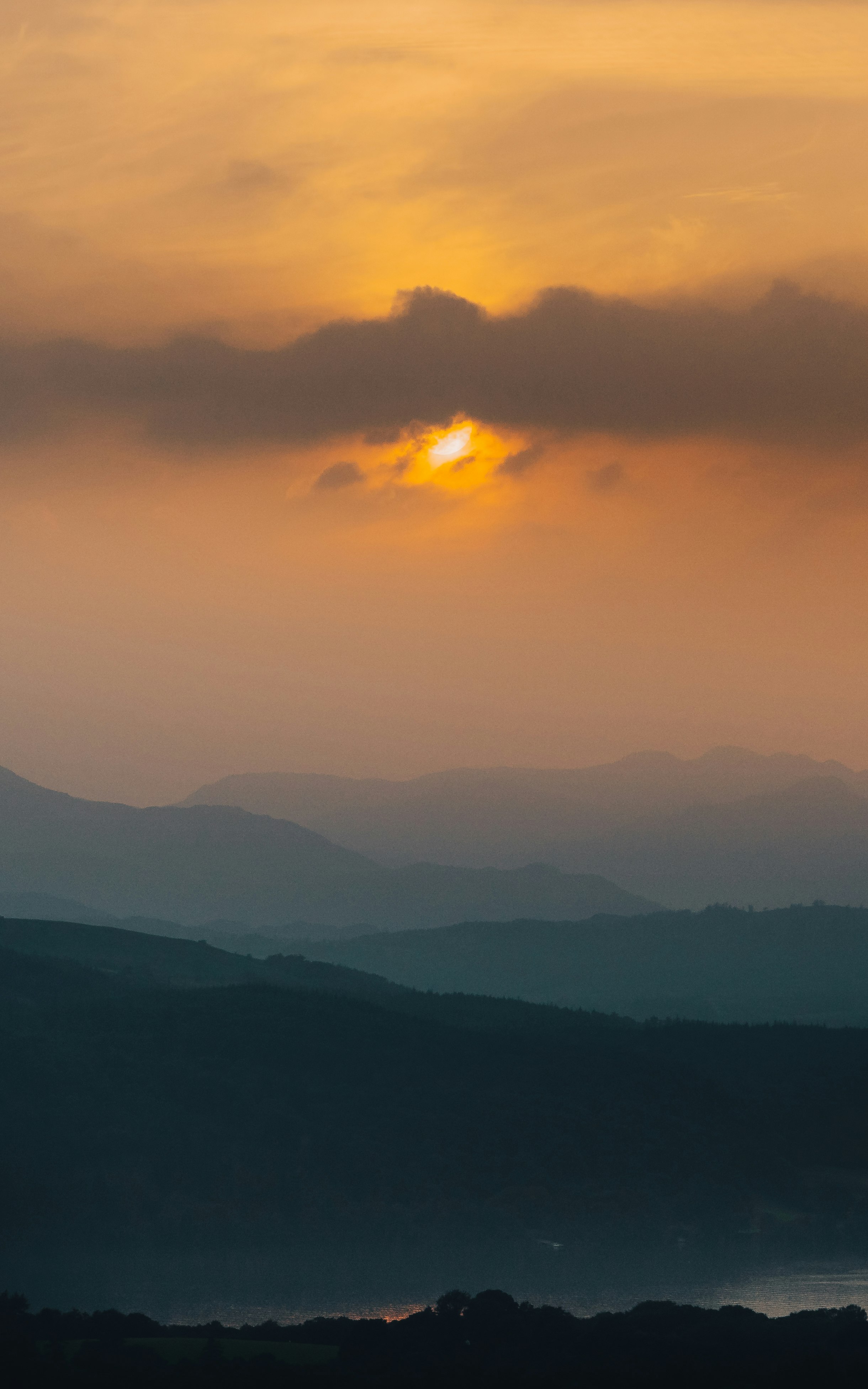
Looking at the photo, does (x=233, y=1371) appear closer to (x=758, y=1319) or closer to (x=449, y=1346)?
(x=449, y=1346)

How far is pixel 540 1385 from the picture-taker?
8275 centimetres

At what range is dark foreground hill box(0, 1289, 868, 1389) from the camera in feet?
274

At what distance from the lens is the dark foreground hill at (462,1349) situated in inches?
3287

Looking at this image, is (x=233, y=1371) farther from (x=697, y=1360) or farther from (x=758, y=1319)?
(x=758, y=1319)

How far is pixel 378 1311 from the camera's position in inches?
6978

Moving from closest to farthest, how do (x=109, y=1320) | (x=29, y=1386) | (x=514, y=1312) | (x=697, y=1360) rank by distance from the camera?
(x=29, y=1386)
(x=697, y=1360)
(x=109, y=1320)
(x=514, y=1312)

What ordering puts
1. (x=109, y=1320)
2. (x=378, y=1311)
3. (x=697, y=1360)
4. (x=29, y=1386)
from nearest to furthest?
1. (x=29, y=1386)
2. (x=697, y=1360)
3. (x=109, y=1320)
4. (x=378, y=1311)

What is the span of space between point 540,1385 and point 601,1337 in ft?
53.6

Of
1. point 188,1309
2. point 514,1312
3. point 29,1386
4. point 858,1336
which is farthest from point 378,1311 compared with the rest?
point 29,1386

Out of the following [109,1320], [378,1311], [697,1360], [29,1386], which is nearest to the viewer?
[29,1386]

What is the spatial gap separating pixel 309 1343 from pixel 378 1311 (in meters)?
78.0

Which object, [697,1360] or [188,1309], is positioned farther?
[188,1309]

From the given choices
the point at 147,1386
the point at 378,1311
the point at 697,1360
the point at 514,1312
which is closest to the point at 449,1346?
the point at 514,1312

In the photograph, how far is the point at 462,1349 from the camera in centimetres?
9612
